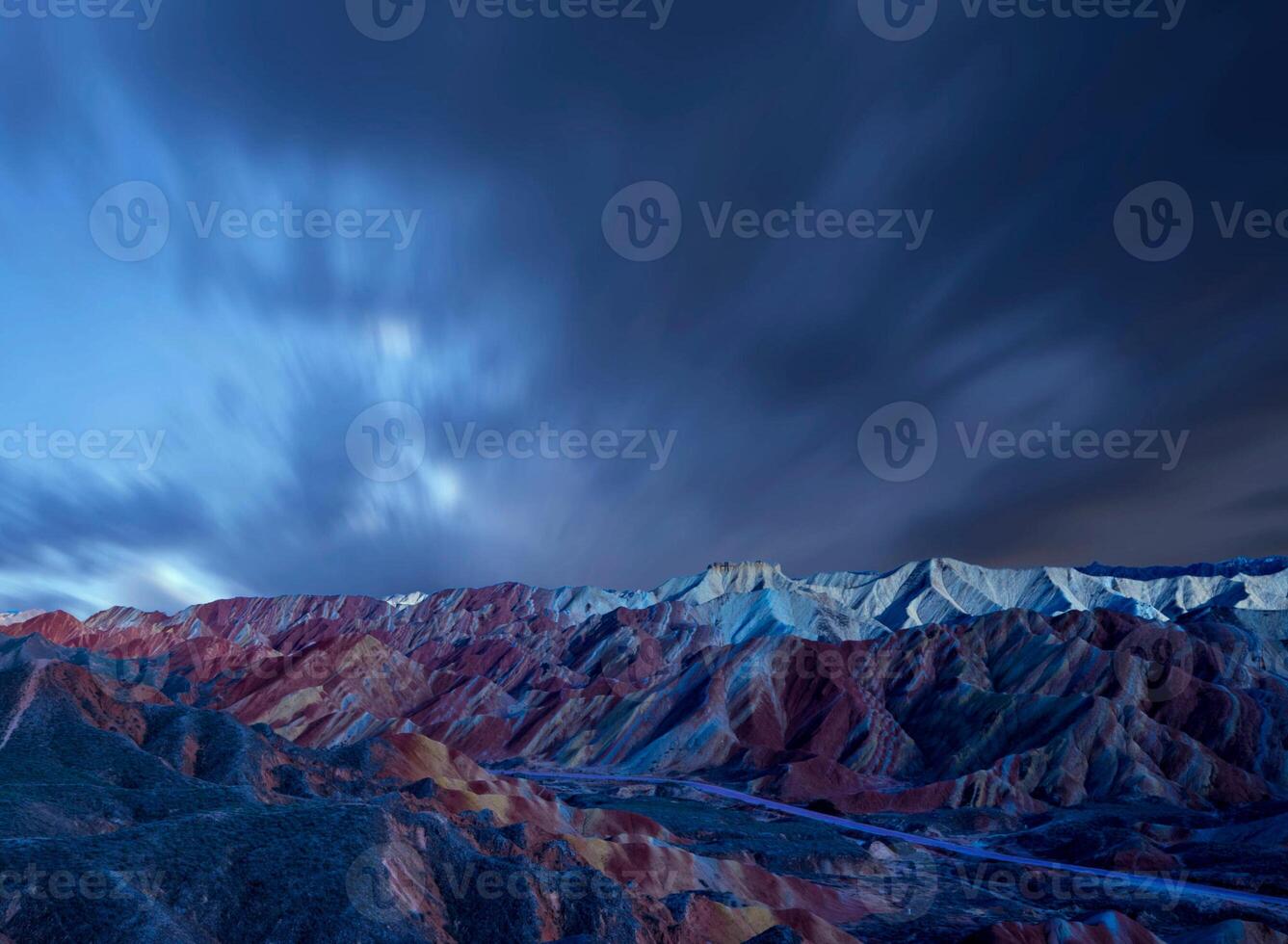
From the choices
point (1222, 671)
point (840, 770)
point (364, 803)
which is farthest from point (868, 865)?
point (1222, 671)

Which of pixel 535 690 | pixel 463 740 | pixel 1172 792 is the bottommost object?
pixel 1172 792

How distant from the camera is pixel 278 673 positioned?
13875cm

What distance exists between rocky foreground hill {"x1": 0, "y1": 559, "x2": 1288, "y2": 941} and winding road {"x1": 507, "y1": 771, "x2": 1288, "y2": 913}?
2403 millimetres

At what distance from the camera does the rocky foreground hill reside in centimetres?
2714

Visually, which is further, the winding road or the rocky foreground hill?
the winding road

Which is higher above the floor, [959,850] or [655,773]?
[655,773]

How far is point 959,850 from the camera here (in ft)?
234

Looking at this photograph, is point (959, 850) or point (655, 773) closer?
point (959, 850)

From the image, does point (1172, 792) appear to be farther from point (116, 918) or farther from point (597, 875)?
point (116, 918)

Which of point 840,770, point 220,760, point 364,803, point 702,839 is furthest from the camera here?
point 840,770

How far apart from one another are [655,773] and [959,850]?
52005 mm

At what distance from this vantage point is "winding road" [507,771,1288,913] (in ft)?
181

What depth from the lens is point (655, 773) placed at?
113438 millimetres

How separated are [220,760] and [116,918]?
30.3 meters
